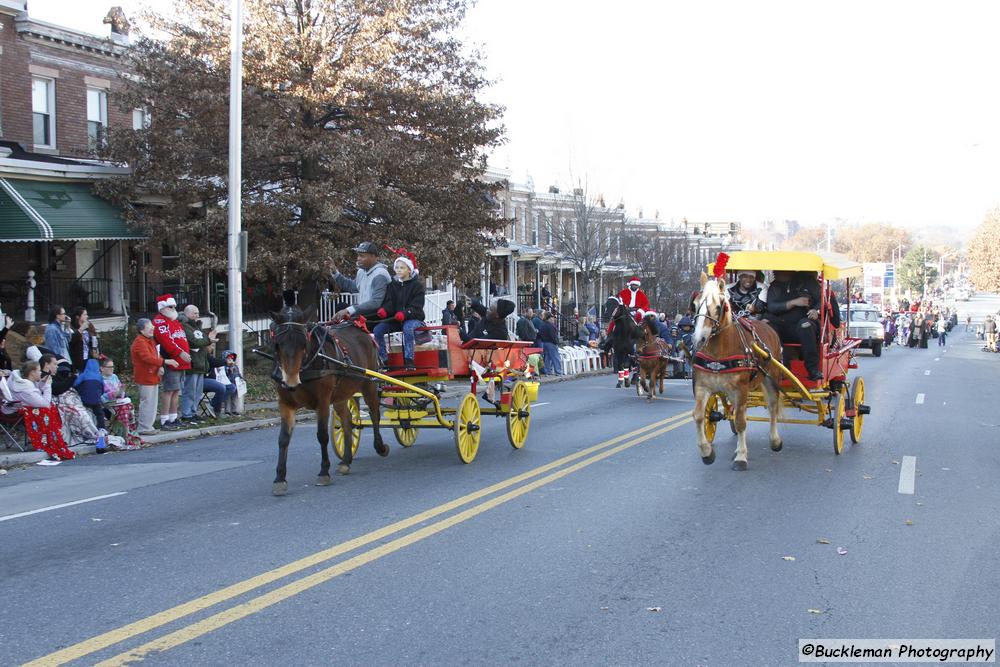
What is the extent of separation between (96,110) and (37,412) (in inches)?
640

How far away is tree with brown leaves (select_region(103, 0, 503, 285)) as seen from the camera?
75.2 ft

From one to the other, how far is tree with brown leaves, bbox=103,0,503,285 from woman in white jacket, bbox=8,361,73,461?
30.3 ft

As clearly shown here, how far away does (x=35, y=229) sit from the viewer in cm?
2055

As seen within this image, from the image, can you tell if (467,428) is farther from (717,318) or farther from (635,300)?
(635,300)

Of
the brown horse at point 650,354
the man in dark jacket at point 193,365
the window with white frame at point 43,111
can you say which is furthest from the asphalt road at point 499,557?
the window with white frame at point 43,111

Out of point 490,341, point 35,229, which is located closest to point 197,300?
point 35,229

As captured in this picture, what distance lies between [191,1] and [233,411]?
456 inches

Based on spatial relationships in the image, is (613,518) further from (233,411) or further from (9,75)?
(9,75)

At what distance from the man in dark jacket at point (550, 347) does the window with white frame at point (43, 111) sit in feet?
45.7

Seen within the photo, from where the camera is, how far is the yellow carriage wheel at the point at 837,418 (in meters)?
12.2

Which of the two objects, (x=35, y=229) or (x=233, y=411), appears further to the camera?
(x=35, y=229)

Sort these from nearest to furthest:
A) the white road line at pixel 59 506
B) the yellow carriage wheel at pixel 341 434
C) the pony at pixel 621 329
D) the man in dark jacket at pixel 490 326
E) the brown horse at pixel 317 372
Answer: the white road line at pixel 59 506
the brown horse at pixel 317 372
the yellow carriage wheel at pixel 341 434
the man in dark jacket at pixel 490 326
the pony at pixel 621 329

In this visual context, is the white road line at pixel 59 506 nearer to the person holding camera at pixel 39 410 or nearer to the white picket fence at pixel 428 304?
the person holding camera at pixel 39 410

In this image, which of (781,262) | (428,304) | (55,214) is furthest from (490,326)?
(428,304)
